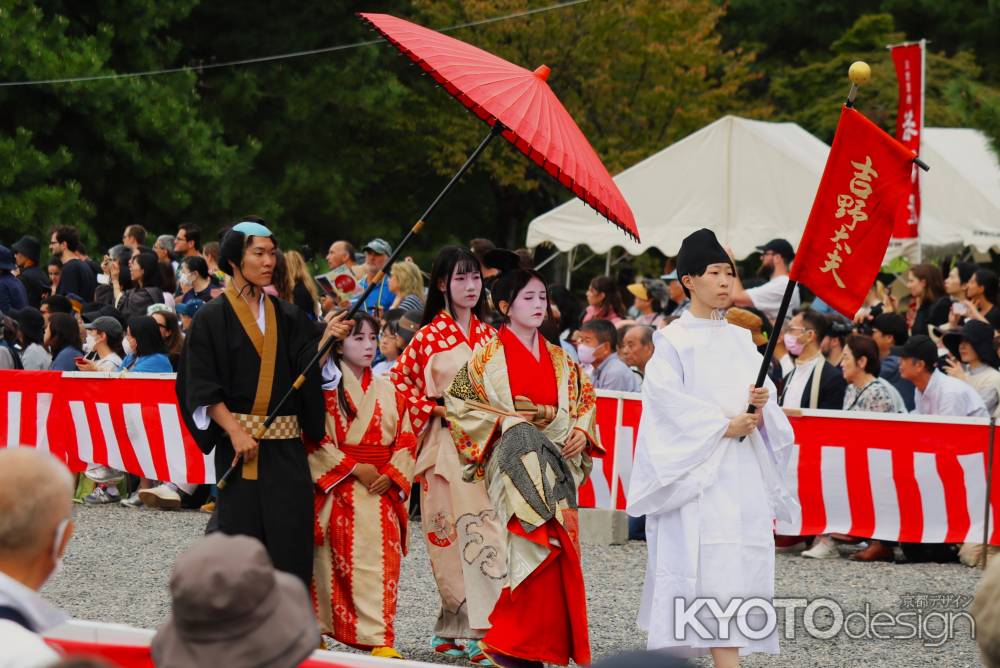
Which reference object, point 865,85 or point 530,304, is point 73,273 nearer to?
point 530,304

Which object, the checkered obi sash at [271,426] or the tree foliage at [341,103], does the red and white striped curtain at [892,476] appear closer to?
the checkered obi sash at [271,426]

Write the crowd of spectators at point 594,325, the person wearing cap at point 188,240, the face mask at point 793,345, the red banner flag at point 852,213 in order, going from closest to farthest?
1. the red banner flag at point 852,213
2. the crowd of spectators at point 594,325
3. the face mask at point 793,345
4. the person wearing cap at point 188,240

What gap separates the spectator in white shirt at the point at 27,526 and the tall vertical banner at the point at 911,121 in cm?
1269

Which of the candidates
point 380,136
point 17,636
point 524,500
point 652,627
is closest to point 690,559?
point 652,627

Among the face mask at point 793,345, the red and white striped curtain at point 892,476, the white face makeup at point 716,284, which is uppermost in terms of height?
the white face makeup at point 716,284

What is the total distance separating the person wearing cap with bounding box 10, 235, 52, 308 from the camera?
43.1 ft

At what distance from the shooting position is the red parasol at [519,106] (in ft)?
17.7

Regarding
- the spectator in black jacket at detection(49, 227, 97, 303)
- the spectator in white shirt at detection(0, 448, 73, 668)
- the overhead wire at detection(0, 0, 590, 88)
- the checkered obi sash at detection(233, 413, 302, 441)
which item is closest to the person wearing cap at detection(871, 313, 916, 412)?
the checkered obi sash at detection(233, 413, 302, 441)

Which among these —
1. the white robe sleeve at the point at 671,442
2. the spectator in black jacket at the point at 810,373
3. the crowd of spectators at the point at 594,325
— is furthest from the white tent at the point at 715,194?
the white robe sleeve at the point at 671,442

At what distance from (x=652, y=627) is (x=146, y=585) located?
3458mm

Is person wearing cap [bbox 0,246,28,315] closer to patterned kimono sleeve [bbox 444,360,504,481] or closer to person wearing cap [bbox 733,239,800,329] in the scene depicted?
person wearing cap [bbox 733,239,800,329]

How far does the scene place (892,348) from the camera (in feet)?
31.6

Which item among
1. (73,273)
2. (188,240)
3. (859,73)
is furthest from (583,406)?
(73,273)

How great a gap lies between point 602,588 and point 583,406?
2.10 metres
